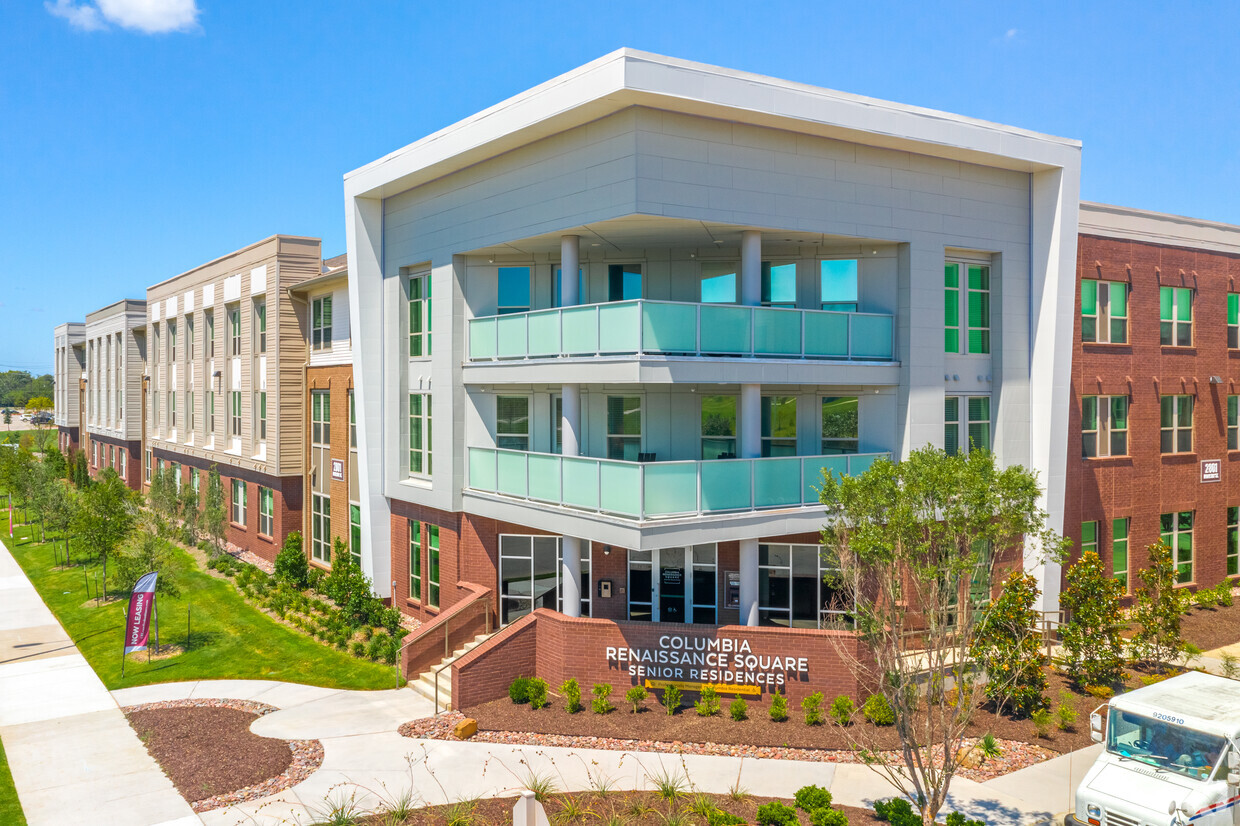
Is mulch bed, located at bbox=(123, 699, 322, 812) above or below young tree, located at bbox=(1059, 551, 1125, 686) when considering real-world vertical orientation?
below

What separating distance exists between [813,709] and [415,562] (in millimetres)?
12410

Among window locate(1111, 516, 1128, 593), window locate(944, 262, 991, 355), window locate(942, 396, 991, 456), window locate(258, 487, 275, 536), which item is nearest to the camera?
window locate(942, 396, 991, 456)

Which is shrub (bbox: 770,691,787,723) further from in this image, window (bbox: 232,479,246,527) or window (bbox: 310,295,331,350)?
window (bbox: 232,479,246,527)

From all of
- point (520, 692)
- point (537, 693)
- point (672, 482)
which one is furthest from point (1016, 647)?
point (520, 692)

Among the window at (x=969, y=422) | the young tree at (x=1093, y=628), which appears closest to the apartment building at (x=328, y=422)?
the window at (x=969, y=422)

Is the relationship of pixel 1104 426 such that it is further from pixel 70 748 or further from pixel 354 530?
pixel 70 748

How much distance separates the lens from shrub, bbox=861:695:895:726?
15.8m

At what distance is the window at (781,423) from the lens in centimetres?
1973

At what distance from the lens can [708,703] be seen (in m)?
16.6

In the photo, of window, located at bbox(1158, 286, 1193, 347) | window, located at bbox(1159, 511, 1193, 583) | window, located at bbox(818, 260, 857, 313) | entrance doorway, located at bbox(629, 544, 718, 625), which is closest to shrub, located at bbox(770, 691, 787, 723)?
entrance doorway, located at bbox(629, 544, 718, 625)

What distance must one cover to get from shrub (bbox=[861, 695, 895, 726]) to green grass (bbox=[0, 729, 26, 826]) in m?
14.4

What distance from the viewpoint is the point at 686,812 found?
1232cm

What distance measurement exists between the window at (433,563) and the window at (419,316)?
4.96 m

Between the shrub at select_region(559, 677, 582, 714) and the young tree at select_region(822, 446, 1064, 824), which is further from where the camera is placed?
the shrub at select_region(559, 677, 582, 714)
